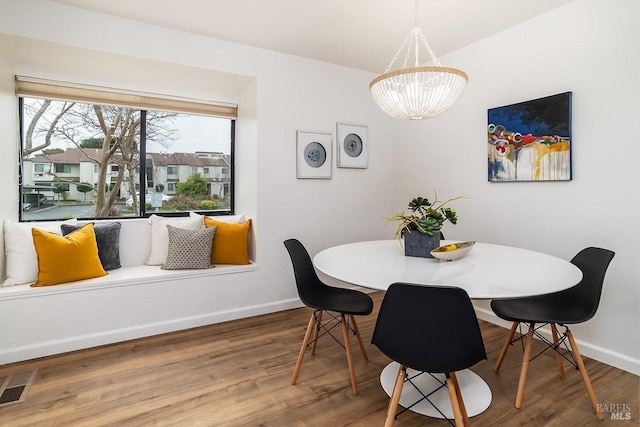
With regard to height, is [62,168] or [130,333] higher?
[62,168]

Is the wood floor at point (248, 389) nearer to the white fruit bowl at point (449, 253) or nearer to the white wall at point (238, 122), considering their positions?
the white wall at point (238, 122)

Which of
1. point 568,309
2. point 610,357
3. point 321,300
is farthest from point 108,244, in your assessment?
point 610,357

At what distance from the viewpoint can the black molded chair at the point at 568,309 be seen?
186 cm

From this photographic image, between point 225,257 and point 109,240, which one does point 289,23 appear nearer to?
point 225,257

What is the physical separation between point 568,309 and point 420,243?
93cm

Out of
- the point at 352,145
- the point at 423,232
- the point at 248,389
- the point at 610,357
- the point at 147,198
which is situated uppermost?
the point at 352,145

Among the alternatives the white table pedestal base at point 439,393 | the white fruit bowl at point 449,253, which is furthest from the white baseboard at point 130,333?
the white fruit bowl at point 449,253

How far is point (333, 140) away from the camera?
369 centimetres

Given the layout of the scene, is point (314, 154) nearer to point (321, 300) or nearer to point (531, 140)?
point (321, 300)

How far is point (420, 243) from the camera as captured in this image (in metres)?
2.13

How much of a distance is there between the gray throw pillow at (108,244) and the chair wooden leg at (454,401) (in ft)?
9.28

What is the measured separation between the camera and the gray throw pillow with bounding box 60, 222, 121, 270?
9.63 ft

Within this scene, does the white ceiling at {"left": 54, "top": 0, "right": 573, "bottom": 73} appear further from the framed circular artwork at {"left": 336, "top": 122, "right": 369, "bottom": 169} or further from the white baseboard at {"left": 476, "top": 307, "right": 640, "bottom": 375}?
the white baseboard at {"left": 476, "top": 307, "right": 640, "bottom": 375}

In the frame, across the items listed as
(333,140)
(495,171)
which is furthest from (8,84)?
(495,171)
